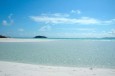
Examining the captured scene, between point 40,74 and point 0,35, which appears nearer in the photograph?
point 40,74

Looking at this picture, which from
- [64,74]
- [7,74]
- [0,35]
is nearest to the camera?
[7,74]

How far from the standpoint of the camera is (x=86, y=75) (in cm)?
747

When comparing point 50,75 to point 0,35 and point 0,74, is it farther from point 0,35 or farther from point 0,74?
point 0,35

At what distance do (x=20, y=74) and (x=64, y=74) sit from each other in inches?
86.8

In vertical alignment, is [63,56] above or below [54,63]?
above

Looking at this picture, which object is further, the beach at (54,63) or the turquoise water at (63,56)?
the turquoise water at (63,56)

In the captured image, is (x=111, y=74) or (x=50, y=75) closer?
(x=50, y=75)

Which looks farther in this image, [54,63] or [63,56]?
[63,56]

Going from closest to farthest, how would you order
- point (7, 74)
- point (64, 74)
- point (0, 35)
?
1. point (7, 74)
2. point (64, 74)
3. point (0, 35)

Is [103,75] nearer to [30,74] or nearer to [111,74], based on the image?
[111,74]

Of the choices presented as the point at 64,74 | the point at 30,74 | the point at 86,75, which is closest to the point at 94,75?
the point at 86,75

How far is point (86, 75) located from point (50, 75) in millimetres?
1813

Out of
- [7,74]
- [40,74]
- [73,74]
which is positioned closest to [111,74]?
[73,74]

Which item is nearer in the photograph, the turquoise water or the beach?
the beach
